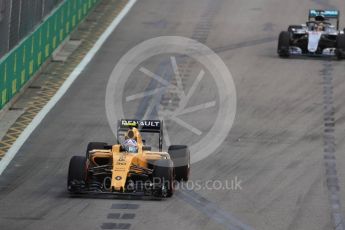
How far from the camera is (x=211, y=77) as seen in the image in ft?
133

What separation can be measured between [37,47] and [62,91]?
6.72 feet

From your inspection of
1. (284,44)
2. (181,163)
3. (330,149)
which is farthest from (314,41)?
(181,163)

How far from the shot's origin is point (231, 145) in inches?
1252

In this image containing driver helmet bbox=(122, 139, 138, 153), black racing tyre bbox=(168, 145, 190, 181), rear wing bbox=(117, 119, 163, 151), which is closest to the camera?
driver helmet bbox=(122, 139, 138, 153)

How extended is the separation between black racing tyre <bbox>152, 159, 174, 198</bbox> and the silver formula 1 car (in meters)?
17.7

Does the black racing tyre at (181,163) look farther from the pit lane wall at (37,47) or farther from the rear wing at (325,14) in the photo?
the rear wing at (325,14)

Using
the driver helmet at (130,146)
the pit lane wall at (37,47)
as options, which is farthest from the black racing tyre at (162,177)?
the pit lane wall at (37,47)

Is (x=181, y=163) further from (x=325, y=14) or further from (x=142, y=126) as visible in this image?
(x=325, y=14)

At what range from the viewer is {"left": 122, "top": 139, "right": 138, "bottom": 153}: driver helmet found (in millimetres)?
27000

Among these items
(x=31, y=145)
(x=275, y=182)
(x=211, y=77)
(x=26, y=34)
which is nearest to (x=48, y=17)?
(x=26, y=34)

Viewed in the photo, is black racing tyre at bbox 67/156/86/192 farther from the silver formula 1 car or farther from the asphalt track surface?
the silver formula 1 car

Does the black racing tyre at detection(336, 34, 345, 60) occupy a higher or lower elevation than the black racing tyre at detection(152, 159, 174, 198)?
lower

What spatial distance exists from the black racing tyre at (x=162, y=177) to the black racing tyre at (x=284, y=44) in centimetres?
1763

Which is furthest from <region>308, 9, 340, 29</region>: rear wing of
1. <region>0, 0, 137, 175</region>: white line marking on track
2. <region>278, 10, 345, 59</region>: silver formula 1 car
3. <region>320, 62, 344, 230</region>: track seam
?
<region>0, 0, 137, 175</region>: white line marking on track
